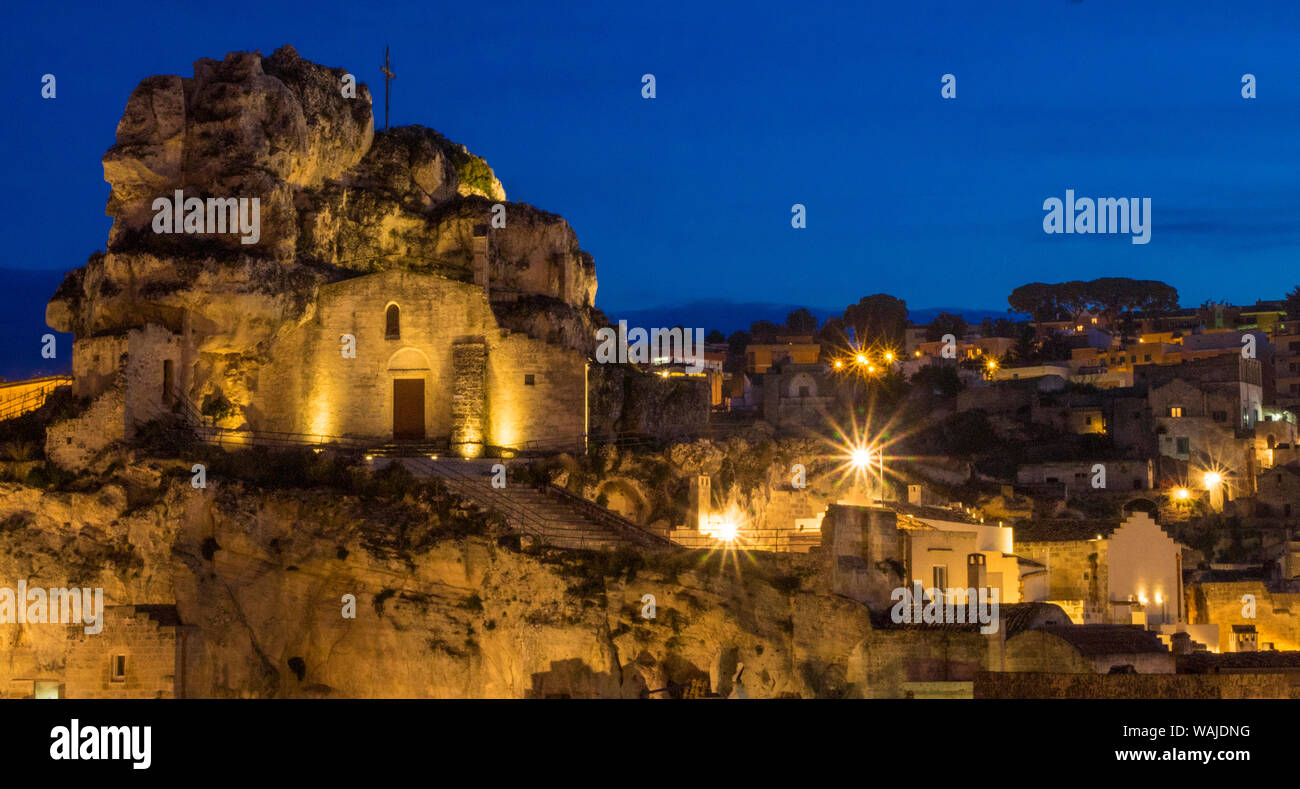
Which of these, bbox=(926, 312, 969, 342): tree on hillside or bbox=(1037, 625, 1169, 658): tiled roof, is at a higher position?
bbox=(926, 312, 969, 342): tree on hillside

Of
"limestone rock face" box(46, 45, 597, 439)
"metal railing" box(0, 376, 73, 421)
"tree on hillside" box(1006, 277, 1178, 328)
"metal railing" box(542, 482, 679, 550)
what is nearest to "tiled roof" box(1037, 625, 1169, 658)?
"metal railing" box(542, 482, 679, 550)

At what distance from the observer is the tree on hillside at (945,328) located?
3970 inches

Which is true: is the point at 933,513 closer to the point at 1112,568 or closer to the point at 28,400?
the point at 1112,568

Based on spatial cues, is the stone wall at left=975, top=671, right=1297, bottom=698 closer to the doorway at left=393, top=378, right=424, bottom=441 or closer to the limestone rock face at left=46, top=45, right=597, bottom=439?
the doorway at left=393, top=378, right=424, bottom=441

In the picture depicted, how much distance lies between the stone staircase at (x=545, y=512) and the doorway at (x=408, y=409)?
2905 mm

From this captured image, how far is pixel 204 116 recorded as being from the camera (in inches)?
1725

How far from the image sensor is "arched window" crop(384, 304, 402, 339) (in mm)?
44406

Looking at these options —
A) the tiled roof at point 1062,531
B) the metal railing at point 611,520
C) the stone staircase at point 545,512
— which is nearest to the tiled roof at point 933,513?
the tiled roof at point 1062,531

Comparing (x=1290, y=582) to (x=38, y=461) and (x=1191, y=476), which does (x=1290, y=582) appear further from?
(x=38, y=461)

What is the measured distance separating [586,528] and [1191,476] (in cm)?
3341

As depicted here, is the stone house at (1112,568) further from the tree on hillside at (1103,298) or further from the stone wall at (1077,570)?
the tree on hillside at (1103,298)

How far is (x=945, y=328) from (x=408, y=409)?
6360cm

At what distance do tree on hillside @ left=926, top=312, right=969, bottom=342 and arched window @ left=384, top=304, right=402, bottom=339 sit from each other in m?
59.5
